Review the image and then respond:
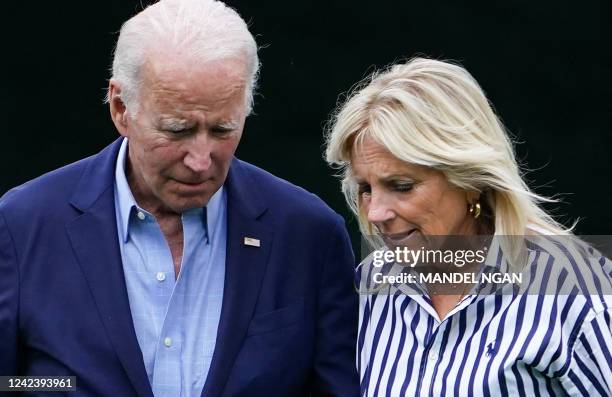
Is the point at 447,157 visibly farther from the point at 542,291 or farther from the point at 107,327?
the point at 107,327

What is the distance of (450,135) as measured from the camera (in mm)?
3145

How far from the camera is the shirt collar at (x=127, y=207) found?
330cm

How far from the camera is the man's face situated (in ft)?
10.2

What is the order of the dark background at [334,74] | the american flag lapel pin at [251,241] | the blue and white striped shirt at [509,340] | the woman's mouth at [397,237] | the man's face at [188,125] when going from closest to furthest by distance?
the blue and white striped shirt at [509,340], the man's face at [188,125], the woman's mouth at [397,237], the american flag lapel pin at [251,241], the dark background at [334,74]

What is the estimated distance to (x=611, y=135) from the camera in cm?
489

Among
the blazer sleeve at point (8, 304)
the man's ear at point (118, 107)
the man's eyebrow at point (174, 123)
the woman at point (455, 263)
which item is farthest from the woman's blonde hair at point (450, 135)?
the blazer sleeve at point (8, 304)

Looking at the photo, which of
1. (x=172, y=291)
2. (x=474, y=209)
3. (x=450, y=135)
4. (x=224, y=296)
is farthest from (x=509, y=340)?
(x=172, y=291)

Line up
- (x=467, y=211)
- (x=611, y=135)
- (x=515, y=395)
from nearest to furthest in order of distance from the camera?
(x=515, y=395) → (x=467, y=211) → (x=611, y=135)

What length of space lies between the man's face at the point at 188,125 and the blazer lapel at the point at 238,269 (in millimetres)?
162

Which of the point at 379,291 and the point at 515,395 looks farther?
the point at 379,291

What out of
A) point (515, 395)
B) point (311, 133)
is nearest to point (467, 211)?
point (515, 395)

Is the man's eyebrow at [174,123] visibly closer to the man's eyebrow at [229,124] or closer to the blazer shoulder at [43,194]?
the man's eyebrow at [229,124]

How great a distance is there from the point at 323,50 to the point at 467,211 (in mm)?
1785

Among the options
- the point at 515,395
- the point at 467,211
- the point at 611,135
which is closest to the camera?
the point at 515,395
